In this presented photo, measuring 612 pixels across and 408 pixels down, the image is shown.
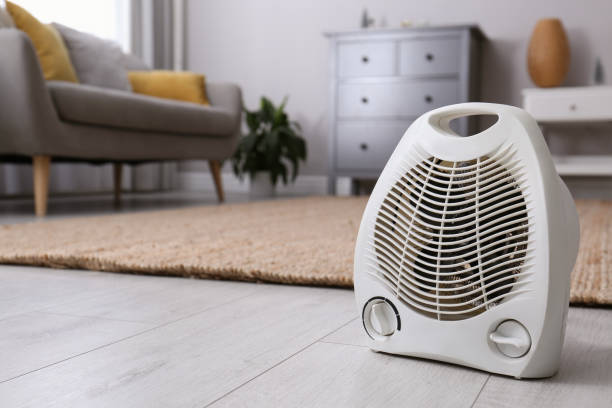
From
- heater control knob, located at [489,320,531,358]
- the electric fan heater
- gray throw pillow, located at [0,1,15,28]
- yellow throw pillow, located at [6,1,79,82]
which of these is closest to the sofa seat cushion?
yellow throw pillow, located at [6,1,79,82]

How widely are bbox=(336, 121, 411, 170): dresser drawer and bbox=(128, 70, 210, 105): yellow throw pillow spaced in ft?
2.65

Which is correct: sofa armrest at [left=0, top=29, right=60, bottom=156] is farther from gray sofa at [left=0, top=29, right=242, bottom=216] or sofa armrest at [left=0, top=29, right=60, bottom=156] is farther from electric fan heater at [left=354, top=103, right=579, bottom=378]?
electric fan heater at [left=354, top=103, right=579, bottom=378]

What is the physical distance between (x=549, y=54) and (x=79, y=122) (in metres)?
2.40

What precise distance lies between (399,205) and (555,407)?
223mm

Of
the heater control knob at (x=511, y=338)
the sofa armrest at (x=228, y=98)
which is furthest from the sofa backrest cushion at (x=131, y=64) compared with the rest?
the heater control knob at (x=511, y=338)

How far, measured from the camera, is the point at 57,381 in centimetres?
54

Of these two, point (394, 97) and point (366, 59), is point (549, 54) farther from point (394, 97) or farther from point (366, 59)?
point (366, 59)

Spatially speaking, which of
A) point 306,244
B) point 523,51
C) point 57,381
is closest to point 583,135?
point 523,51

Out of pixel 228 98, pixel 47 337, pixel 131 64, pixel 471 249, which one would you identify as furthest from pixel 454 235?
pixel 131 64

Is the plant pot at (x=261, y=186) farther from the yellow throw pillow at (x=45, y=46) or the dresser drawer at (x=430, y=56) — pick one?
the yellow throw pillow at (x=45, y=46)

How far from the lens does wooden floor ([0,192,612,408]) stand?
51cm

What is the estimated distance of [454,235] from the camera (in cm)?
57

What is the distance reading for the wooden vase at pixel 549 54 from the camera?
332 cm

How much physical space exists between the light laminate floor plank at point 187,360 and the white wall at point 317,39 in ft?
10.6
